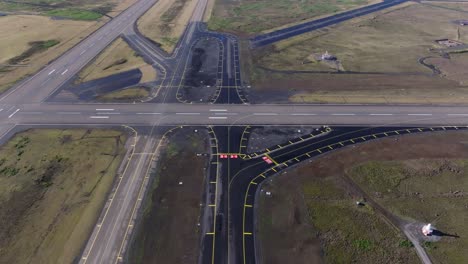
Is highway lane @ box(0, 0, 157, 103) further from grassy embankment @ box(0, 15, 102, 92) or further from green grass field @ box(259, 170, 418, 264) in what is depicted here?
green grass field @ box(259, 170, 418, 264)

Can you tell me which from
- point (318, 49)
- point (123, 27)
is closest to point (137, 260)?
point (318, 49)

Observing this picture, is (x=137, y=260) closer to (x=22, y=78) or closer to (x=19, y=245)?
(x=19, y=245)

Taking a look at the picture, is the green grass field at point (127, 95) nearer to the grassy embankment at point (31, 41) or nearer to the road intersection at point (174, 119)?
the road intersection at point (174, 119)

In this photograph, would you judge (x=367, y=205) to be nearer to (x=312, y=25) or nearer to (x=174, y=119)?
(x=174, y=119)

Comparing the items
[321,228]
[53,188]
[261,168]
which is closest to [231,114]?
[261,168]

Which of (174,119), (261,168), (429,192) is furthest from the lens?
(174,119)
